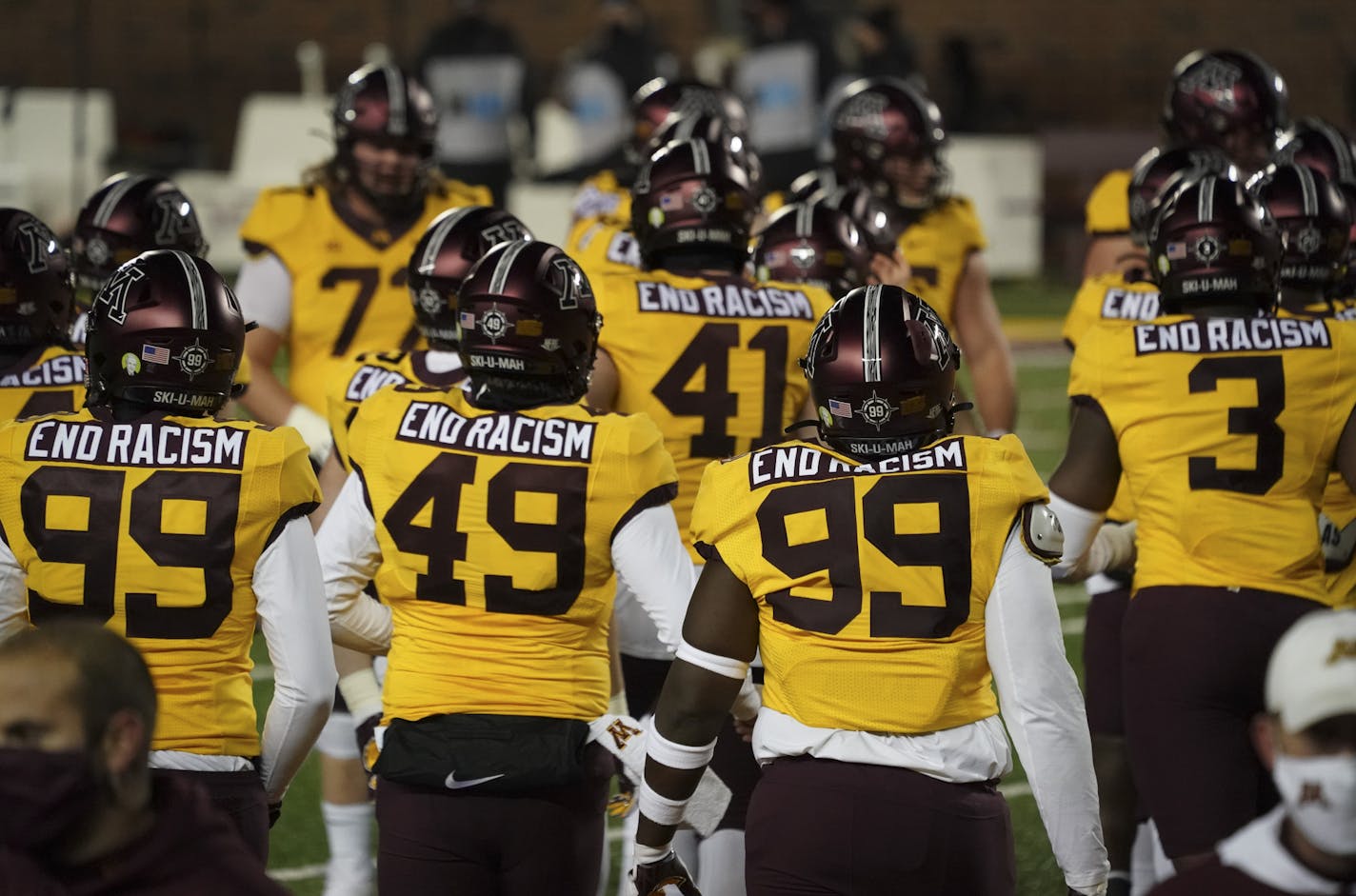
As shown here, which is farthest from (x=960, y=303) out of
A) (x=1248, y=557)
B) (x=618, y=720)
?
(x=618, y=720)

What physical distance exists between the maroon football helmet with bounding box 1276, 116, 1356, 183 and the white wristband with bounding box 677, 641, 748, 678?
Answer: 11.4 feet

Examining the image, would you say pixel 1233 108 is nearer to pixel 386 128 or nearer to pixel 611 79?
pixel 386 128

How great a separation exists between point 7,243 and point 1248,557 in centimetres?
303

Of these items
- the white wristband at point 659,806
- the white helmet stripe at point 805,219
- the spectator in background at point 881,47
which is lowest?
the white wristband at point 659,806

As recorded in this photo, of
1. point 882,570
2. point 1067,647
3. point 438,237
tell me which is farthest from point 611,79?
point 882,570

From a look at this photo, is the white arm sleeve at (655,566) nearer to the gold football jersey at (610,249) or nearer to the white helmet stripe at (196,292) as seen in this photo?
the white helmet stripe at (196,292)

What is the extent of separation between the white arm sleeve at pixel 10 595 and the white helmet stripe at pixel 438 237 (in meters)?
1.49

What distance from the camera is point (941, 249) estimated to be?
21.2ft

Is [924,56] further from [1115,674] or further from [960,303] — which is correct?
[1115,674]

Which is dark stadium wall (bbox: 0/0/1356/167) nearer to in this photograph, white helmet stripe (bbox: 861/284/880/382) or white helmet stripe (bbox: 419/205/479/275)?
white helmet stripe (bbox: 419/205/479/275)

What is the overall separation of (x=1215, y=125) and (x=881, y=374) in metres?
3.39

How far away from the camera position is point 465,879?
12.0ft

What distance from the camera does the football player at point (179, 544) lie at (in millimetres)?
3502

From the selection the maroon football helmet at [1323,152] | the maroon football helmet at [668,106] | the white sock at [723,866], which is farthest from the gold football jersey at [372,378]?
the maroon football helmet at [1323,152]
